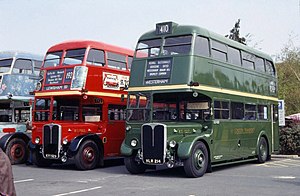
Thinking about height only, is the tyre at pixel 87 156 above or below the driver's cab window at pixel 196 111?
below

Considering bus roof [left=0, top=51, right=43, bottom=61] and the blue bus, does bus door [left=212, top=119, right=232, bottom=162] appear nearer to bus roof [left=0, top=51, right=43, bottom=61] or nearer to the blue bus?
the blue bus

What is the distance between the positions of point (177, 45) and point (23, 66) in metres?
7.67

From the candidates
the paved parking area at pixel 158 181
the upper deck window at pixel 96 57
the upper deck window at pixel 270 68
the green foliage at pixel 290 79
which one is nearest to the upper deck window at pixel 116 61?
the upper deck window at pixel 96 57

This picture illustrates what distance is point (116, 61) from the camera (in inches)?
630

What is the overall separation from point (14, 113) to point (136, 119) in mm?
6291

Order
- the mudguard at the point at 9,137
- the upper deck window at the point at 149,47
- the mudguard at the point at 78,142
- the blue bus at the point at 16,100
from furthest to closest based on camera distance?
the blue bus at the point at 16,100
the mudguard at the point at 9,137
the mudguard at the point at 78,142
the upper deck window at the point at 149,47

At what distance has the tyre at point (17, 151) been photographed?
1609 centimetres

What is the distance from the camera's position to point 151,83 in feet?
42.1

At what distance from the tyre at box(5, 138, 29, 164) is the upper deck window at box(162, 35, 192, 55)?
6.82 m

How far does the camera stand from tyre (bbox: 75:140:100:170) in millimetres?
13820

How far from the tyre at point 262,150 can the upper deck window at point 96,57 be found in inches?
247

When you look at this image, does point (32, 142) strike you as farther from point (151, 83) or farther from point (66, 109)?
point (151, 83)

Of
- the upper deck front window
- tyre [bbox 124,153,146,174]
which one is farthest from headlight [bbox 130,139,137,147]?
the upper deck front window

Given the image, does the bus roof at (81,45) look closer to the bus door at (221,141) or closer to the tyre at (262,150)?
the bus door at (221,141)
